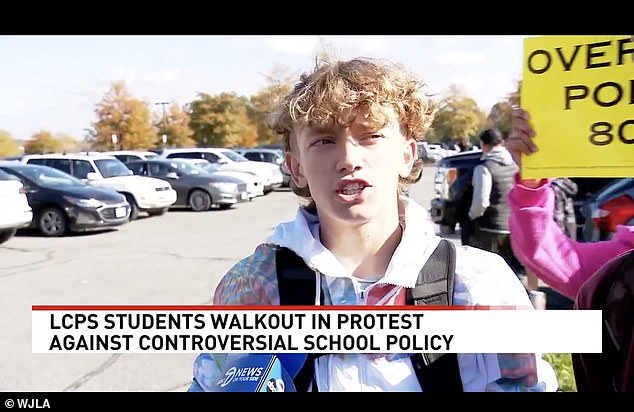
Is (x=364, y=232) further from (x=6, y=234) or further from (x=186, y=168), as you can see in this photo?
(x=186, y=168)

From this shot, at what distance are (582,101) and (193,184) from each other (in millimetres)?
10173

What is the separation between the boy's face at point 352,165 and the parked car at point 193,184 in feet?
31.4

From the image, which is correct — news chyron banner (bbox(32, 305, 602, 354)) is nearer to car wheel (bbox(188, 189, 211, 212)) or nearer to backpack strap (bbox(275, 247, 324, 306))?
backpack strap (bbox(275, 247, 324, 306))

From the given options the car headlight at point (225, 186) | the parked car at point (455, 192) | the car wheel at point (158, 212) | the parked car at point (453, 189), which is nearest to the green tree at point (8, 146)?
the parked car at point (455, 192)

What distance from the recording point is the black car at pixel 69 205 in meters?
2.72

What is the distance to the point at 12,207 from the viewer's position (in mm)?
2273

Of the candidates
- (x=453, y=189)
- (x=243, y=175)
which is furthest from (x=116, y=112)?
(x=243, y=175)

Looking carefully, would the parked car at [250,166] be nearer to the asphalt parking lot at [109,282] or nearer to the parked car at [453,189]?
the asphalt parking lot at [109,282]

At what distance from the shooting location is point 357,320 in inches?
49.5

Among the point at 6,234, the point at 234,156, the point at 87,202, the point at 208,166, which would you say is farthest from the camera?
the point at 234,156
